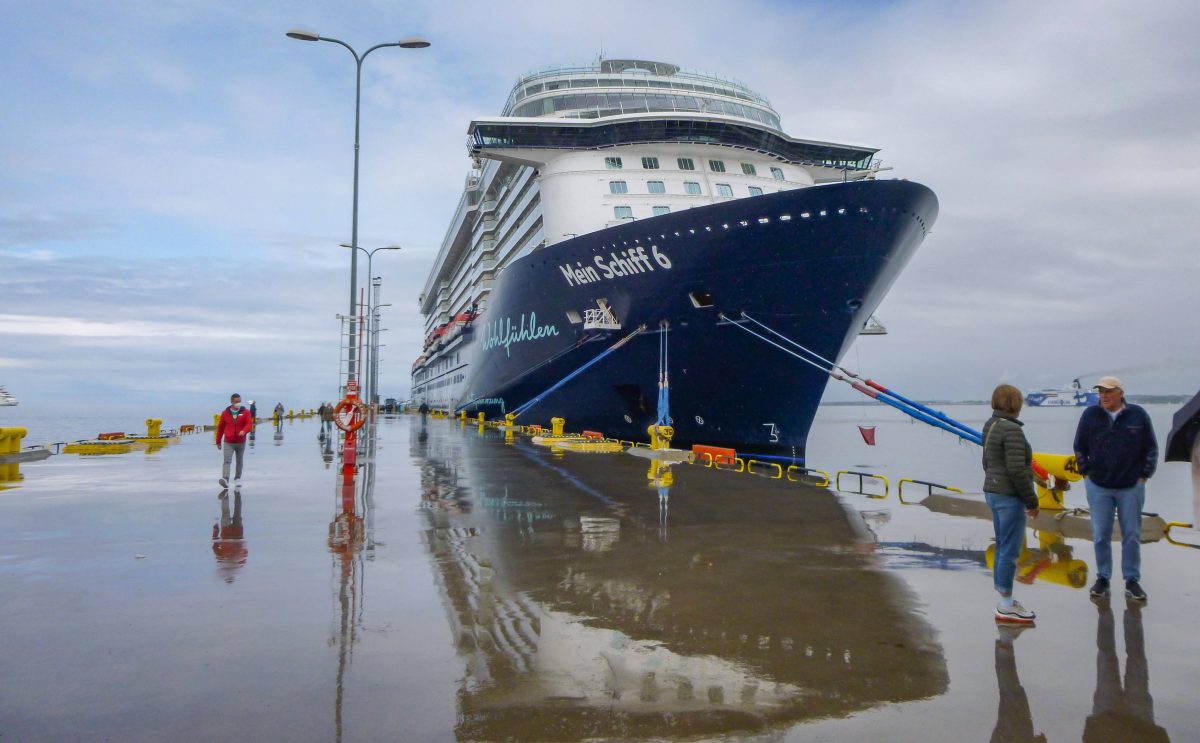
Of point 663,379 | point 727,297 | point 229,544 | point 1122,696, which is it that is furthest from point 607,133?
point 1122,696

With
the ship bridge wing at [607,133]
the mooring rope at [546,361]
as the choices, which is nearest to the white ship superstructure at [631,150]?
the ship bridge wing at [607,133]

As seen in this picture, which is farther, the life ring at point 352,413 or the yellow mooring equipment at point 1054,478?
the life ring at point 352,413

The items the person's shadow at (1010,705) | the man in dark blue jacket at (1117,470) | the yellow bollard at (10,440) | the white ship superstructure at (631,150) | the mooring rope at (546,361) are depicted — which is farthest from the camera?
the white ship superstructure at (631,150)

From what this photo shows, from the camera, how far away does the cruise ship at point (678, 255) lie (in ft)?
56.8

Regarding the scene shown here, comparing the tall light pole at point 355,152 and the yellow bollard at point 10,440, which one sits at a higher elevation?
the tall light pole at point 355,152

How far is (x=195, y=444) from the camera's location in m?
24.0

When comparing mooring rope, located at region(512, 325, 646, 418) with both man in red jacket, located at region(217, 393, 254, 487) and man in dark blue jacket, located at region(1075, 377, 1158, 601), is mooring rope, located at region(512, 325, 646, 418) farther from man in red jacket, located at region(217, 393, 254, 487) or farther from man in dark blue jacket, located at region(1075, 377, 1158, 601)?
man in dark blue jacket, located at region(1075, 377, 1158, 601)

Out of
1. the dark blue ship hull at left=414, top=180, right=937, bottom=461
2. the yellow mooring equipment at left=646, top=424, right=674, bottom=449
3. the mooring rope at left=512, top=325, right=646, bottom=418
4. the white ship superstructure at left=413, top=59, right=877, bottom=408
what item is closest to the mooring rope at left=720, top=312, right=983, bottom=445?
the dark blue ship hull at left=414, top=180, right=937, bottom=461

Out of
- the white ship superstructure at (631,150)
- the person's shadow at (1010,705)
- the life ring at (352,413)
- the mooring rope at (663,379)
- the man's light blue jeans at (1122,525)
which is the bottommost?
the person's shadow at (1010,705)

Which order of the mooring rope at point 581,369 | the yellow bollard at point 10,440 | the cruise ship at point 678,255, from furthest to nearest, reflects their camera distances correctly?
the mooring rope at point 581,369
the cruise ship at point 678,255
the yellow bollard at point 10,440

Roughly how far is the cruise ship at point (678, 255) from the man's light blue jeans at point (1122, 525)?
11839 millimetres

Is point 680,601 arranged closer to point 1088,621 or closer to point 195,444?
point 1088,621

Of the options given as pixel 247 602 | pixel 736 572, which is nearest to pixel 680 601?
pixel 736 572

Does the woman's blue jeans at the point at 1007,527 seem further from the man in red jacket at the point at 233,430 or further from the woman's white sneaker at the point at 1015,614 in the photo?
the man in red jacket at the point at 233,430
